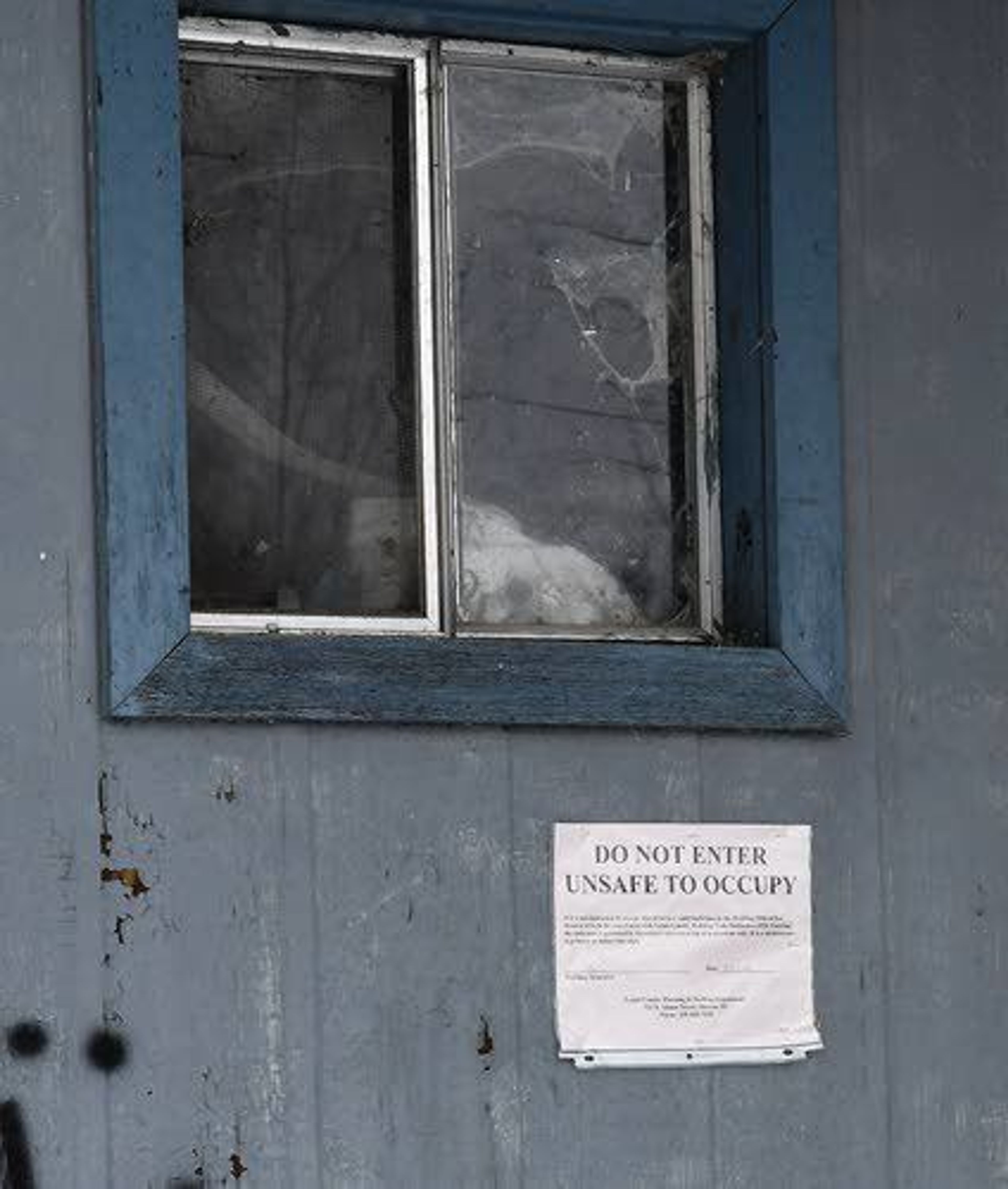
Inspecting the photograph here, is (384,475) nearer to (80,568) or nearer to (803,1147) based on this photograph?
(80,568)

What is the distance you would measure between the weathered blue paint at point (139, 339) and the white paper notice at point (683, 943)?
0.70 meters

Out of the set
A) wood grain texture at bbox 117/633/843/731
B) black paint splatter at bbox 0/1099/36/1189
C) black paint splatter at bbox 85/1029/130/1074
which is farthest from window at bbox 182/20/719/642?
black paint splatter at bbox 0/1099/36/1189

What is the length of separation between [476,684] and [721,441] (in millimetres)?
637

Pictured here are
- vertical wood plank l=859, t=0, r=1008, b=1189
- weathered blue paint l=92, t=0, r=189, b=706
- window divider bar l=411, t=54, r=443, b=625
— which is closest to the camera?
weathered blue paint l=92, t=0, r=189, b=706

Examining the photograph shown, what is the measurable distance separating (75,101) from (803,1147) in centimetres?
187

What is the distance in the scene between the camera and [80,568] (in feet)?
16.2

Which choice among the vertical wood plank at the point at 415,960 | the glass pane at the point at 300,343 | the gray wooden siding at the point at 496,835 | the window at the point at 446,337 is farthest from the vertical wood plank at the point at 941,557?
the glass pane at the point at 300,343

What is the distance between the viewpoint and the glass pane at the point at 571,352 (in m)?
5.36

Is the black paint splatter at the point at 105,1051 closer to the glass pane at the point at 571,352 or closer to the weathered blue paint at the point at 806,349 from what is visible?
the glass pane at the point at 571,352

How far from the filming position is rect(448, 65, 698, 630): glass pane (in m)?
5.36

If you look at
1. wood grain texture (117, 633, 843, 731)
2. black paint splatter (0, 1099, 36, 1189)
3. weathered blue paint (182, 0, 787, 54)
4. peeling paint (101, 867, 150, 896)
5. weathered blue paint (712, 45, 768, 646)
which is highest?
weathered blue paint (182, 0, 787, 54)

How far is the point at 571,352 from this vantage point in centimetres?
543

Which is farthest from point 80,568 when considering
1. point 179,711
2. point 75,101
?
point 75,101

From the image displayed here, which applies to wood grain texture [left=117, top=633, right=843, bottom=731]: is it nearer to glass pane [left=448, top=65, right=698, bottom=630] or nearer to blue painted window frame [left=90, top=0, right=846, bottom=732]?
blue painted window frame [left=90, top=0, right=846, bottom=732]
